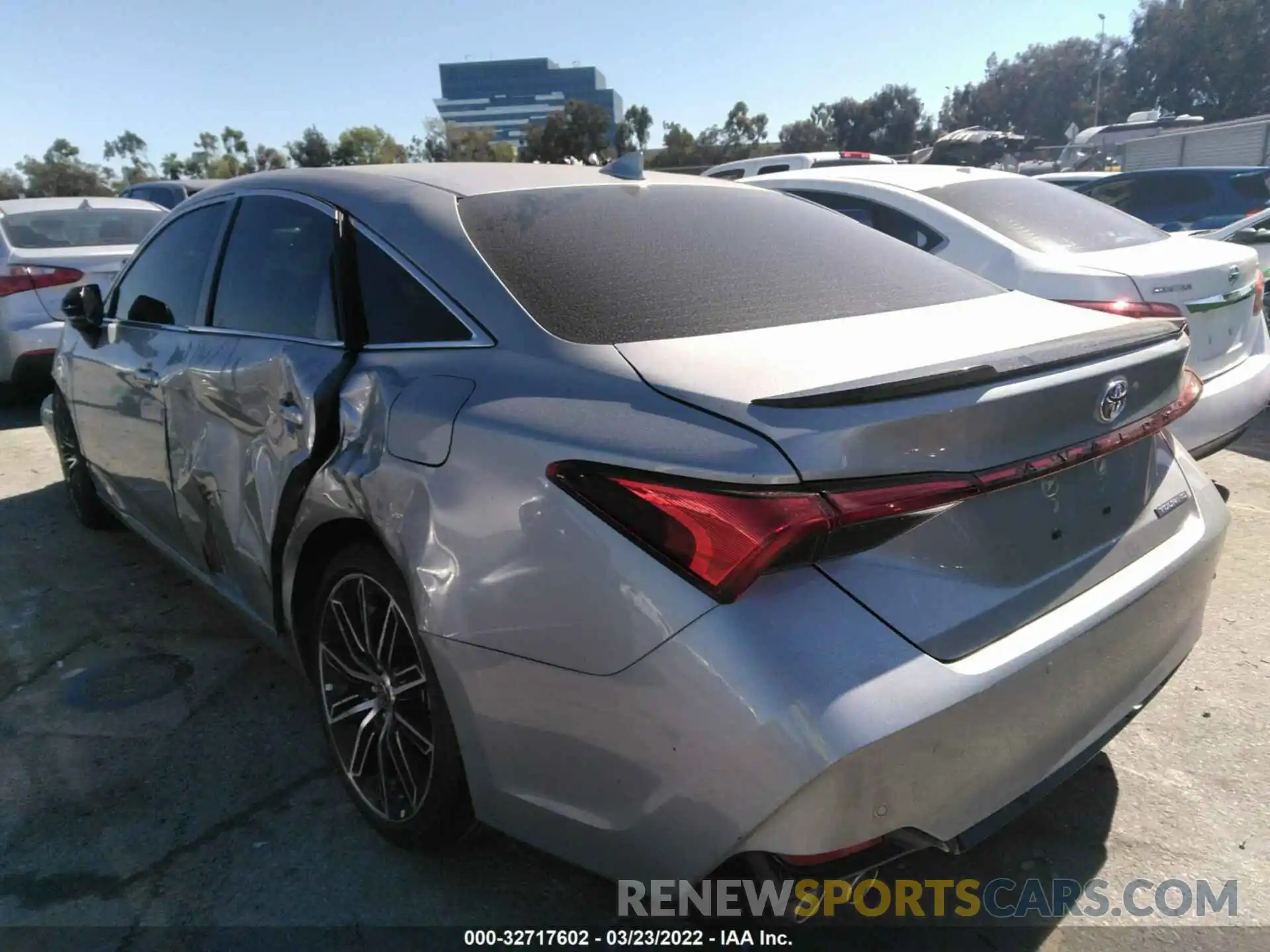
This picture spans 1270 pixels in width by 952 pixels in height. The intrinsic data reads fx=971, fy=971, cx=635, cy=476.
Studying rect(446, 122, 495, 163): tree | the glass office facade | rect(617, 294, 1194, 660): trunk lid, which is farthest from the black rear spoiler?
the glass office facade

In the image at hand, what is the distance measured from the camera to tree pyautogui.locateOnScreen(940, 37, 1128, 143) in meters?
81.1

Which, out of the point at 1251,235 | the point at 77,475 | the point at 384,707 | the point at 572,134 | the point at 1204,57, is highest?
the point at 1204,57

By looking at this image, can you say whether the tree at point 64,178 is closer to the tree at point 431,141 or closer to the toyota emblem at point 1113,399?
the tree at point 431,141

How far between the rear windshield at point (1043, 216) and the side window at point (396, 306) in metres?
3.47

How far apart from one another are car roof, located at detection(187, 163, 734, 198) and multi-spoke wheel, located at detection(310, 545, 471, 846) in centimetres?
104

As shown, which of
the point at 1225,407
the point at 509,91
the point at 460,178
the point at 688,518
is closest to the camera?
the point at 688,518

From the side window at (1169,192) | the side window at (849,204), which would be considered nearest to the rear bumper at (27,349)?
the side window at (849,204)

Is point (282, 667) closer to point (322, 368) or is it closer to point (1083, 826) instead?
point (322, 368)

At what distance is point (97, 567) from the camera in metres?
4.55

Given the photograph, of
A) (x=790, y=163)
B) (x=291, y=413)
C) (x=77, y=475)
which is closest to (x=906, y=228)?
(x=291, y=413)

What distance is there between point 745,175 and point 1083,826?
944cm

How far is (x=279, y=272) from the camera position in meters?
2.95

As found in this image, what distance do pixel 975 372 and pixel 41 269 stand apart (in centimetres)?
787

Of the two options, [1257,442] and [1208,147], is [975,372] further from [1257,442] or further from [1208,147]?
[1208,147]
